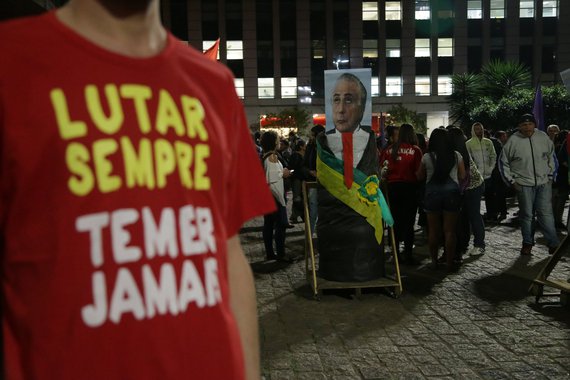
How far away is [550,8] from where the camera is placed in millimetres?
51250

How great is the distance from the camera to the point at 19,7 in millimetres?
7457

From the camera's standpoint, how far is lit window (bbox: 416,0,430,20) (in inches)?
2002

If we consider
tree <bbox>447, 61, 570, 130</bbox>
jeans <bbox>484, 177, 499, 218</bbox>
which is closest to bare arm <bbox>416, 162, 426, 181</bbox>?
jeans <bbox>484, 177, 499, 218</bbox>

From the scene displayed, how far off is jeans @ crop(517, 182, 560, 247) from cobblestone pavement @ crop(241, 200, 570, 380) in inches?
34.4

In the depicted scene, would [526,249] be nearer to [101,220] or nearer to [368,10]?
[101,220]

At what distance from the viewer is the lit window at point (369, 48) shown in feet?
169

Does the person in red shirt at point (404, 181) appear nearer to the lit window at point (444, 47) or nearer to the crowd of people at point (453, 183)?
the crowd of people at point (453, 183)

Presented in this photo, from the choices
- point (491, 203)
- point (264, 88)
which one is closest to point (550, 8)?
point (264, 88)

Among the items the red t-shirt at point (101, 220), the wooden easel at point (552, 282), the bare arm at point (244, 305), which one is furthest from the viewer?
the wooden easel at point (552, 282)

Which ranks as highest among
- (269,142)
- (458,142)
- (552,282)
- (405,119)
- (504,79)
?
(504,79)

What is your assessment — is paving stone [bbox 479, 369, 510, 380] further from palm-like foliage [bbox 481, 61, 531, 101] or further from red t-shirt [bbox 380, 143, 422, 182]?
palm-like foliage [bbox 481, 61, 531, 101]

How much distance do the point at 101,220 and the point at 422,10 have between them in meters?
53.2

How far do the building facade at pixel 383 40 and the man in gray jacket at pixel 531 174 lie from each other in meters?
41.6

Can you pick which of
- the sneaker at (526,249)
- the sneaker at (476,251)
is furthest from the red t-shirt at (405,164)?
the sneaker at (526,249)
